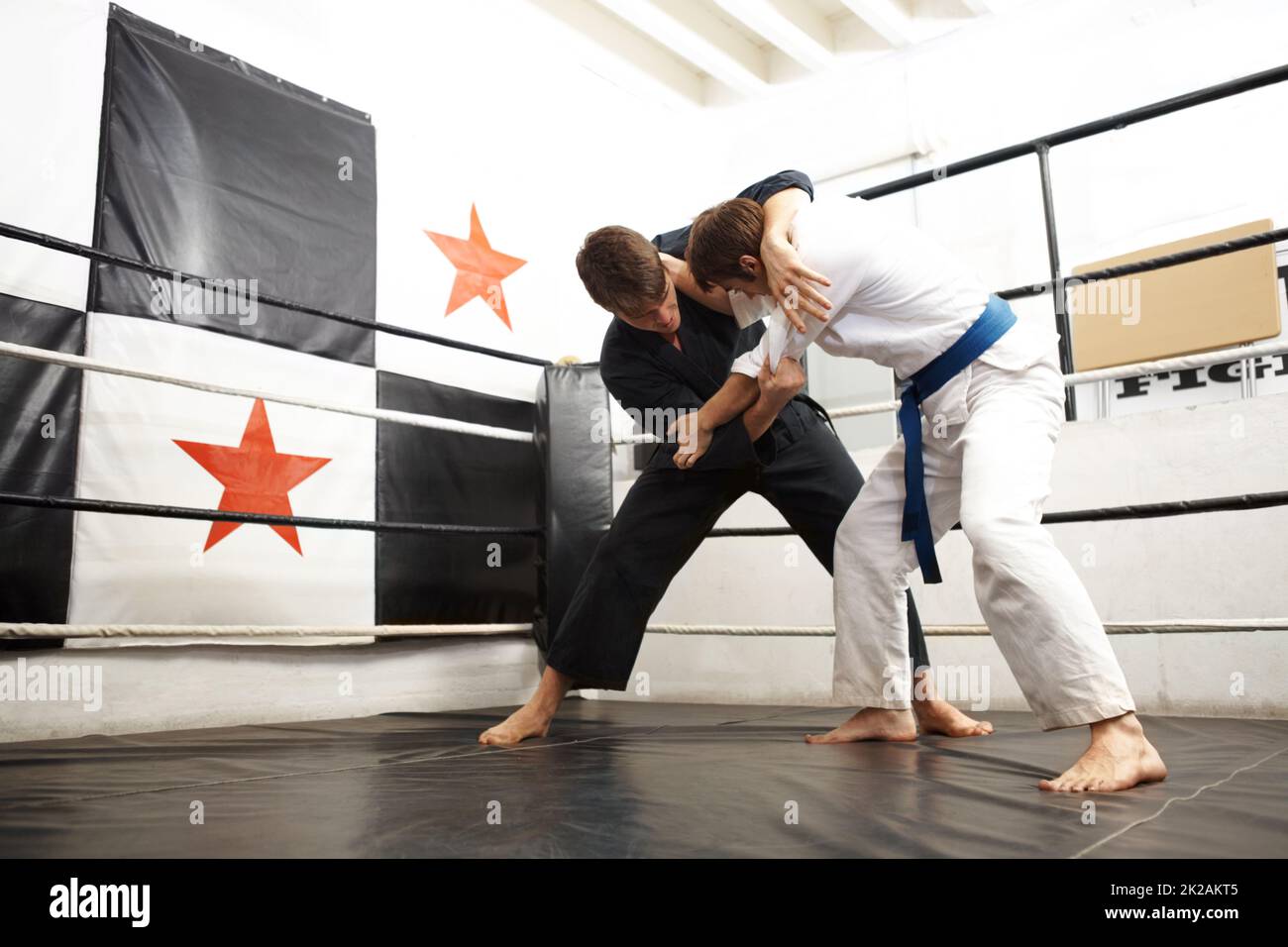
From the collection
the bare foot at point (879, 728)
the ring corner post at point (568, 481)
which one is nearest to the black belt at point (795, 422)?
the bare foot at point (879, 728)

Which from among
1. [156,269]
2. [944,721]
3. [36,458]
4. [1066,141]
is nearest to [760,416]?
[944,721]

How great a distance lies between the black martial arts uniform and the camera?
1.72m

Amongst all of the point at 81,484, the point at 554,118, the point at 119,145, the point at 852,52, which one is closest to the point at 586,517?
the point at 81,484

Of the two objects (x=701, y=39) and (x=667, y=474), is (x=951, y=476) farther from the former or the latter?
(x=701, y=39)

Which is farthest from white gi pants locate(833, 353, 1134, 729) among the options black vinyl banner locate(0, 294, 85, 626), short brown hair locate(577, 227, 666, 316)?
black vinyl banner locate(0, 294, 85, 626)

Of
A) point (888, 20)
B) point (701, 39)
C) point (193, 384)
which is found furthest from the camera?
point (701, 39)

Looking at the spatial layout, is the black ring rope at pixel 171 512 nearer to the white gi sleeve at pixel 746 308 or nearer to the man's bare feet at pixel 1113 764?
the white gi sleeve at pixel 746 308

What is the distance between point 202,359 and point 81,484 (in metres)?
0.41

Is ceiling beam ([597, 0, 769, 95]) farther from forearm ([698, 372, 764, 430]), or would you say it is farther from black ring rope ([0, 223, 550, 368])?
forearm ([698, 372, 764, 430])

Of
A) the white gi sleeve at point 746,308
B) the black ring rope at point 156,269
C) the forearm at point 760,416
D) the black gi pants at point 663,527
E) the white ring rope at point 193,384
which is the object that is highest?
the black ring rope at point 156,269

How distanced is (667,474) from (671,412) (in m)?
0.13

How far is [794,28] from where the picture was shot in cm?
398

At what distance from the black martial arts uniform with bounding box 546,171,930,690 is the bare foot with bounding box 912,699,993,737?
88 millimetres

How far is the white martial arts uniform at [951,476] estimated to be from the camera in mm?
1160
